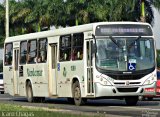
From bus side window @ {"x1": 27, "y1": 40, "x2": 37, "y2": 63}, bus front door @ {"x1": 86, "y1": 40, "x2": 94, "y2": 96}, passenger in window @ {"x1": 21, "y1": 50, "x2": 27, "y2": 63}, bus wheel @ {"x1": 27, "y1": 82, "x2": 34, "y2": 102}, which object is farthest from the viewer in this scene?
passenger in window @ {"x1": 21, "y1": 50, "x2": 27, "y2": 63}

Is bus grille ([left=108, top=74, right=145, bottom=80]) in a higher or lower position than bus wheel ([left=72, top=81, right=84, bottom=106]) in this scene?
higher

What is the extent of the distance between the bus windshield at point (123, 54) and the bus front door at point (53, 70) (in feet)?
12.9

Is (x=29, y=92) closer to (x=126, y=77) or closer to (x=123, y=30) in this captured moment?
(x=123, y=30)

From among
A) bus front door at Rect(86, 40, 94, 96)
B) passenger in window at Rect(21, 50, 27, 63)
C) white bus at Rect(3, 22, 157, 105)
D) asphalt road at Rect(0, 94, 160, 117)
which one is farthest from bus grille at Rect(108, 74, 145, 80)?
passenger in window at Rect(21, 50, 27, 63)

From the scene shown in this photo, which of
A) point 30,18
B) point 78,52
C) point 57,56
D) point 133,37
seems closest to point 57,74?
point 57,56

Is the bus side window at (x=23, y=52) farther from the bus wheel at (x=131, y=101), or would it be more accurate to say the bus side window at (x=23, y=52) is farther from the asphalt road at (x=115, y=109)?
the bus wheel at (x=131, y=101)

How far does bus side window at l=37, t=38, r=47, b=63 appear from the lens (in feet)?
93.1

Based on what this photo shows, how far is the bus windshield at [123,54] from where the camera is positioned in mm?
23922

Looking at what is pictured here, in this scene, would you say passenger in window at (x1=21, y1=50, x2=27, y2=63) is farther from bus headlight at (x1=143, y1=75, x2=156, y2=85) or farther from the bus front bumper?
bus headlight at (x1=143, y1=75, x2=156, y2=85)

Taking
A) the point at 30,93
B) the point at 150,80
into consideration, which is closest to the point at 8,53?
the point at 30,93

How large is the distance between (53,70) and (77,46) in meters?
2.84

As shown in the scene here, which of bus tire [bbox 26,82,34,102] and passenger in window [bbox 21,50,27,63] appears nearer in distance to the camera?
bus tire [bbox 26,82,34,102]

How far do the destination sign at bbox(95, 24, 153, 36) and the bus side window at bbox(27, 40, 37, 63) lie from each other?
5722 mm

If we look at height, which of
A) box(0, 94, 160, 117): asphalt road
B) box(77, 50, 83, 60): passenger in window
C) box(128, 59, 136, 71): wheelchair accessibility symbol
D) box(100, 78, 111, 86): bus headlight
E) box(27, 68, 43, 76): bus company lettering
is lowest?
box(0, 94, 160, 117): asphalt road
